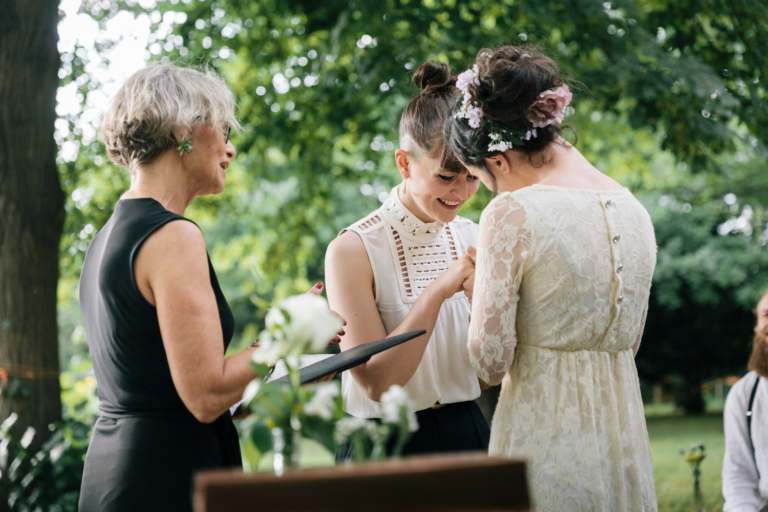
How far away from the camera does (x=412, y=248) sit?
228 centimetres

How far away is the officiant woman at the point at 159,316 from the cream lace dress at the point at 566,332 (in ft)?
2.28

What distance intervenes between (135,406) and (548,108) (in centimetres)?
135

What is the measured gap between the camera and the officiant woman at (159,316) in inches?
60.1

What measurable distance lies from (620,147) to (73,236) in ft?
25.2

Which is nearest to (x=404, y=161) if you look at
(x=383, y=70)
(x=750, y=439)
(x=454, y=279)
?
(x=454, y=279)

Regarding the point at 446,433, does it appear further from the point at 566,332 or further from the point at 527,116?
the point at 527,116

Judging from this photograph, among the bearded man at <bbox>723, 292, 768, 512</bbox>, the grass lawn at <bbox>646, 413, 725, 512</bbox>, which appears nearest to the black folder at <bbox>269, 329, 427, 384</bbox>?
the bearded man at <bbox>723, 292, 768, 512</bbox>

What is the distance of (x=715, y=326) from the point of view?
16000 millimetres

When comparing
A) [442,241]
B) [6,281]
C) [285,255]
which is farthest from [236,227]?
[442,241]

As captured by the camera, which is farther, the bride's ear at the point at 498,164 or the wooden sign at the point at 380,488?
the bride's ear at the point at 498,164

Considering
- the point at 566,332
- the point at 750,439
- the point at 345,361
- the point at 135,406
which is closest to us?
the point at 345,361

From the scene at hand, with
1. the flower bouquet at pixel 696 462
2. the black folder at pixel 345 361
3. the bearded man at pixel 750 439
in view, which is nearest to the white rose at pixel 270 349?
the black folder at pixel 345 361

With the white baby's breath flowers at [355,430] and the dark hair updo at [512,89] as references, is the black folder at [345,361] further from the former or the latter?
the dark hair updo at [512,89]

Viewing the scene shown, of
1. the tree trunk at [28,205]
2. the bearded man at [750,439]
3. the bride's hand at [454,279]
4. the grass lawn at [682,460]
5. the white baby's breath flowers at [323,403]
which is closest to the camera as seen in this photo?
the white baby's breath flowers at [323,403]
